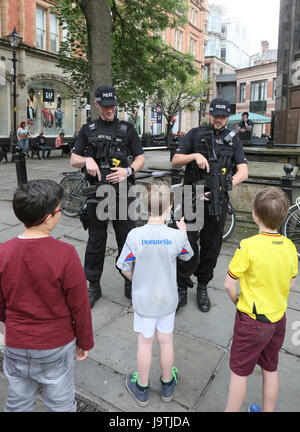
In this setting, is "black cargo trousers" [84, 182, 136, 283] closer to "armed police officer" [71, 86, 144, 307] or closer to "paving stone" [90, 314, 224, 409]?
"armed police officer" [71, 86, 144, 307]

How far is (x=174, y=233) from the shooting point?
2279 mm

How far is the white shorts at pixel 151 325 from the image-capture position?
2283 mm

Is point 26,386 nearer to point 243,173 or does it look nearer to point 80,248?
point 243,173

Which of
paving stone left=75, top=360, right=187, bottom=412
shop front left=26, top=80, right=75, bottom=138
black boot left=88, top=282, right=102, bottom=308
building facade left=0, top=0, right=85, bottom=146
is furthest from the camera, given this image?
shop front left=26, top=80, right=75, bottom=138

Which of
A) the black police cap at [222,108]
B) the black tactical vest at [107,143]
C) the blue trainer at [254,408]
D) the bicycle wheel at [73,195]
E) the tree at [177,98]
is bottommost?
the blue trainer at [254,408]

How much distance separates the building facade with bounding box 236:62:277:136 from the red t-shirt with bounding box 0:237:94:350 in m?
50.0

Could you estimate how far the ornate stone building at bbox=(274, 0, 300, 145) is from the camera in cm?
905

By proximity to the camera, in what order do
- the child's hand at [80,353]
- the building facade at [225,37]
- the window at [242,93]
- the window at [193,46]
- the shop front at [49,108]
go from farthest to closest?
the building facade at [225,37]
the window at [242,93]
the window at [193,46]
the shop front at [49,108]
the child's hand at [80,353]

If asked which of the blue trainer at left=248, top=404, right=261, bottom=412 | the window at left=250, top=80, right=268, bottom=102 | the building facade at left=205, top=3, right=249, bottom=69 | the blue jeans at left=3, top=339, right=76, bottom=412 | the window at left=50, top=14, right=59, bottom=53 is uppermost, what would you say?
the building facade at left=205, top=3, right=249, bottom=69

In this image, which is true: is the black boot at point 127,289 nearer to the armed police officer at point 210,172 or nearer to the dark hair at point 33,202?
the armed police officer at point 210,172

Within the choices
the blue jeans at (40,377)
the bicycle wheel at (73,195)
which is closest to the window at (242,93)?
the bicycle wheel at (73,195)

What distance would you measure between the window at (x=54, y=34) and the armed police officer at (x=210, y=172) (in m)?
24.5

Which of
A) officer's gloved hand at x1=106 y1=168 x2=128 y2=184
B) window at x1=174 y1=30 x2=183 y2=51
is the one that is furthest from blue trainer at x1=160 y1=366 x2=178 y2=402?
window at x1=174 y1=30 x2=183 y2=51
